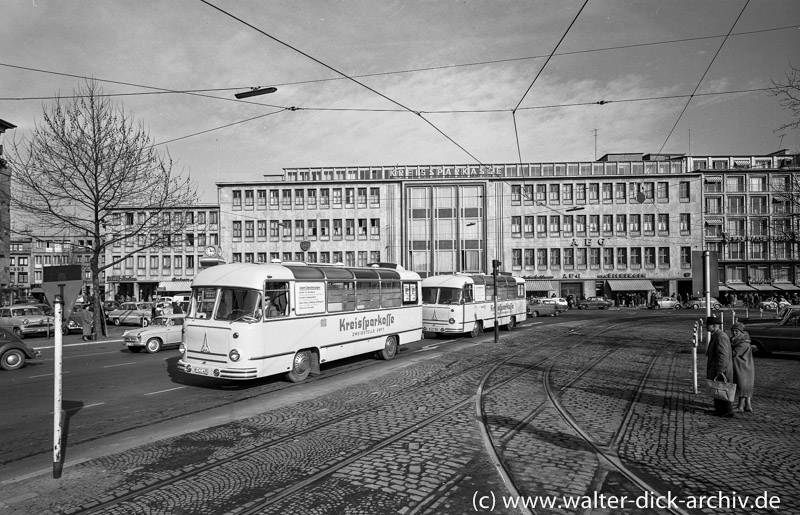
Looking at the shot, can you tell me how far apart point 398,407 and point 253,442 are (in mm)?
3044

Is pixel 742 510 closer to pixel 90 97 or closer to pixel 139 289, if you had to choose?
pixel 90 97

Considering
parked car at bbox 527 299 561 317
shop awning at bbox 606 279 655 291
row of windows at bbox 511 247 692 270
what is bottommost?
parked car at bbox 527 299 561 317

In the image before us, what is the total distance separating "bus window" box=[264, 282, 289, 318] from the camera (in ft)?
38.2

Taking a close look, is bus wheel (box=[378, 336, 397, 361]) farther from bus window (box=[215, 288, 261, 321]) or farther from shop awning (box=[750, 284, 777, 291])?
shop awning (box=[750, 284, 777, 291])

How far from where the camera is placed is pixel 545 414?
9.02m

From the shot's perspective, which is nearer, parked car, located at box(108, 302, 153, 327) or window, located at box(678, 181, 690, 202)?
parked car, located at box(108, 302, 153, 327)

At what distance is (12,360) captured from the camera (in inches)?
606

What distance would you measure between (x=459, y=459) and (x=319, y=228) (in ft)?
188

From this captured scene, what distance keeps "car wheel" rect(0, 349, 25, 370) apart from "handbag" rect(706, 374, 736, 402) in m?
18.2

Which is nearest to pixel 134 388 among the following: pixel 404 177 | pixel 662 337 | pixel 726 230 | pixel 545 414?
pixel 545 414

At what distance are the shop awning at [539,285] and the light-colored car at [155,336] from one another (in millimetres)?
46584

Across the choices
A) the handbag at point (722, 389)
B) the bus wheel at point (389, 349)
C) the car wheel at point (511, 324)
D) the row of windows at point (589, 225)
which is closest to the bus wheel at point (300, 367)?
the bus wheel at point (389, 349)

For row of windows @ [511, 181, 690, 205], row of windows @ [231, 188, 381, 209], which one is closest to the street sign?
row of windows @ [231, 188, 381, 209]

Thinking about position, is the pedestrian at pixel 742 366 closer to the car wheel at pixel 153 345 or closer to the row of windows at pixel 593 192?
the car wheel at pixel 153 345
